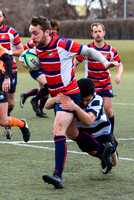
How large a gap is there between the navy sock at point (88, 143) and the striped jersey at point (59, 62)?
0.57 meters

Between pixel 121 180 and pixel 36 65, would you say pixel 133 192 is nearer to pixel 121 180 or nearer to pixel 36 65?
pixel 121 180

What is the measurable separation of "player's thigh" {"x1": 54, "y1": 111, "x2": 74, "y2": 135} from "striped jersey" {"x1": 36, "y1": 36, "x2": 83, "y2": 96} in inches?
12.3

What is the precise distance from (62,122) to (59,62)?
2.38ft

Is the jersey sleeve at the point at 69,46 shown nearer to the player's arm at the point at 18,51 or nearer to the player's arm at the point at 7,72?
the player's arm at the point at 7,72

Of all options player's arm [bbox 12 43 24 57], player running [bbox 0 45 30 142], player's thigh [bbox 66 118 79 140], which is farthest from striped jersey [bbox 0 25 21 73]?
player's thigh [bbox 66 118 79 140]

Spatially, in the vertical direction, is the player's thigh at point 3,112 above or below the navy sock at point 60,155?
below

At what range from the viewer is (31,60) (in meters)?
6.09

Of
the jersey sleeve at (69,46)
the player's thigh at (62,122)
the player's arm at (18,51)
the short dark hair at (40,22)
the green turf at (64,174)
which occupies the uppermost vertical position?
the short dark hair at (40,22)

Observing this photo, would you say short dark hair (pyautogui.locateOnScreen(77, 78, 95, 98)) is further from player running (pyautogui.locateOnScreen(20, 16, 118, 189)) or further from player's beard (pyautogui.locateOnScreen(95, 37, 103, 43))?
player's beard (pyautogui.locateOnScreen(95, 37, 103, 43))

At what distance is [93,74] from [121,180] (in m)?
3.63

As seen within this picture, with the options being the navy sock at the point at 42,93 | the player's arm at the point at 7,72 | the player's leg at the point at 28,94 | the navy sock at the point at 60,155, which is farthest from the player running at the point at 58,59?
the player's leg at the point at 28,94

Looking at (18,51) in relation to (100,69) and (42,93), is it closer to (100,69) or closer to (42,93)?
(100,69)

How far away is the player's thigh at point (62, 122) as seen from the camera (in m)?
5.44

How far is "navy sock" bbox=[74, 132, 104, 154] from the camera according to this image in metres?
5.85
